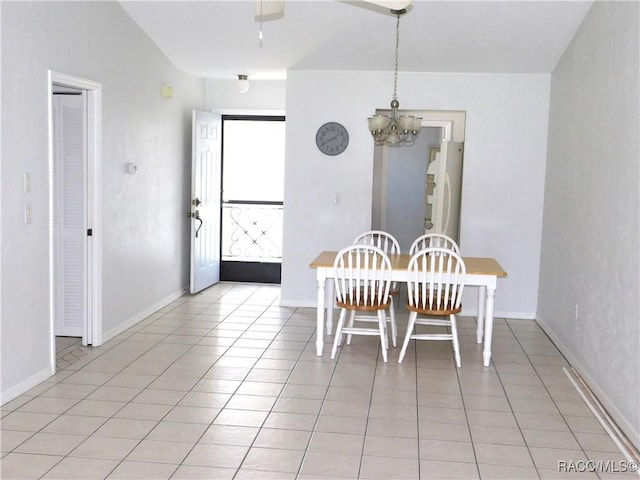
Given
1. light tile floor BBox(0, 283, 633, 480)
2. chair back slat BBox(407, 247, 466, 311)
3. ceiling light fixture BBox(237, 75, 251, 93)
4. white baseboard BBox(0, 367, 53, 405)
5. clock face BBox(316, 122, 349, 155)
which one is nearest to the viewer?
light tile floor BBox(0, 283, 633, 480)

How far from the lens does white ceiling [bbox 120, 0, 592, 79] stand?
17.6 feet

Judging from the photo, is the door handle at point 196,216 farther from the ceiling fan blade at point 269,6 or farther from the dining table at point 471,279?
the ceiling fan blade at point 269,6

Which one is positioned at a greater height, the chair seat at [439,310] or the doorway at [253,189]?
the doorway at [253,189]

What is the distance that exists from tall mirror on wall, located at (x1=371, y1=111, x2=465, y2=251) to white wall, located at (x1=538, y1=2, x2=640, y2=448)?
2.94 ft

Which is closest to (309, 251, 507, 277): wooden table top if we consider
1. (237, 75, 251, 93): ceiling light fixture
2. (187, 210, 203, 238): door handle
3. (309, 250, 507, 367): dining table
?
(309, 250, 507, 367): dining table

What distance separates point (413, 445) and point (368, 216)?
138 inches

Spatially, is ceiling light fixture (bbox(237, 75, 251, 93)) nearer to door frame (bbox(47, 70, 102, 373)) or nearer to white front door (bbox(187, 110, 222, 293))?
white front door (bbox(187, 110, 222, 293))

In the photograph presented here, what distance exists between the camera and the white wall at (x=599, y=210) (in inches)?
150

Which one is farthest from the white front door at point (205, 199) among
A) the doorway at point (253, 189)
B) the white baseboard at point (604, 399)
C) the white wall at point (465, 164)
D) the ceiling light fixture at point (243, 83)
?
the white baseboard at point (604, 399)

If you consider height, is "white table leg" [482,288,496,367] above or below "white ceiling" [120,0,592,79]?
below

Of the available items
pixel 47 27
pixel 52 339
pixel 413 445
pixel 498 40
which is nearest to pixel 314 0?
pixel 498 40

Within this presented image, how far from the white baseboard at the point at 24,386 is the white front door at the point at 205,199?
298 centimetres

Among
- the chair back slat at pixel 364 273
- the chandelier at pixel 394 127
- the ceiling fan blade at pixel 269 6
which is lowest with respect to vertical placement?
the chair back slat at pixel 364 273

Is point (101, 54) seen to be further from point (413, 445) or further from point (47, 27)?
point (413, 445)
